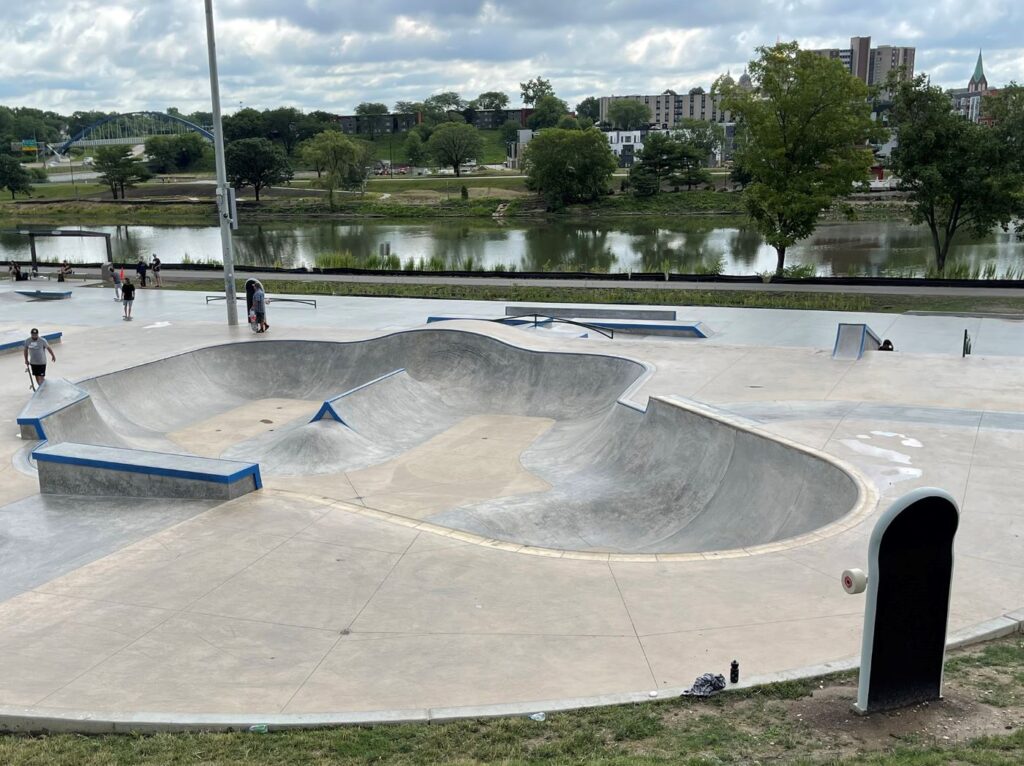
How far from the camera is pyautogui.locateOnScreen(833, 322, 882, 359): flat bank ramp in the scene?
57.9 ft

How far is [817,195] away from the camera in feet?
100

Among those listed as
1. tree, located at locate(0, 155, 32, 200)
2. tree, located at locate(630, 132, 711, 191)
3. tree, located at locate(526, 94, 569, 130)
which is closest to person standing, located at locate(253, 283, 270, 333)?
tree, located at locate(630, 132, 711, 191)

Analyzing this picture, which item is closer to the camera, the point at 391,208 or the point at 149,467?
the point at 149,467

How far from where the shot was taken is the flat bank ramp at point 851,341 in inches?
695

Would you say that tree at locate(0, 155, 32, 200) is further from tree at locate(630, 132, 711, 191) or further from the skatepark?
the skatepark

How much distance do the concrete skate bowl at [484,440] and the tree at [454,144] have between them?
112492 millimetres

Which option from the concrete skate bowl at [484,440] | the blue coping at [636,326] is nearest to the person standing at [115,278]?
the concrete skate bowl at [484,440]

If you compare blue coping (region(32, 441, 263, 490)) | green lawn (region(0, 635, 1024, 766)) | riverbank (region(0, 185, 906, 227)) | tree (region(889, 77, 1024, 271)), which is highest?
tree (region(889, 77, 1024, 271))

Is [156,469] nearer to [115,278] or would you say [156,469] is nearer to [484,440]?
[484,440]

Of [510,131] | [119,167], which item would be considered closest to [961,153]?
[119,167]

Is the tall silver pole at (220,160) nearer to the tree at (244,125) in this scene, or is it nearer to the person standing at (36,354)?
the person standing at (36,354)

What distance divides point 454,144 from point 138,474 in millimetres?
121364

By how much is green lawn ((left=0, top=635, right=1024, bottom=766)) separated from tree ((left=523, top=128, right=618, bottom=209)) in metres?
80.6

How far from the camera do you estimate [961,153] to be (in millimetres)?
30344
